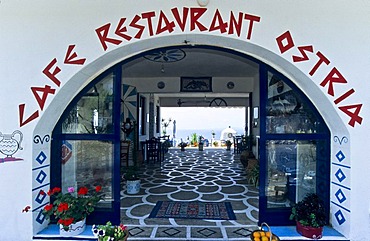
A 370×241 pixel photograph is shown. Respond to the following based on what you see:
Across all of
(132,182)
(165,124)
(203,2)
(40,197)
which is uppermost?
(203,2)

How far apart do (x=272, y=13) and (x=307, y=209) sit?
2258 millimetres

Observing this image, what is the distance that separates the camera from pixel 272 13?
2877 mm

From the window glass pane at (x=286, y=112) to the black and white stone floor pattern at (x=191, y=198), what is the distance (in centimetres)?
136

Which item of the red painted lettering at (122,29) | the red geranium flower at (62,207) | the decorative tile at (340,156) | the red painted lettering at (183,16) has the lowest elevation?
the red geranium flower at (62,207)

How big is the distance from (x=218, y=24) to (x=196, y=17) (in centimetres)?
26

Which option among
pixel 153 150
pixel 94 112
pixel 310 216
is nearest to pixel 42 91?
pixel 94 112

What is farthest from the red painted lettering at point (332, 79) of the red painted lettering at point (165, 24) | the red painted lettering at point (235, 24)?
the red painted lettering at point (165, 24)

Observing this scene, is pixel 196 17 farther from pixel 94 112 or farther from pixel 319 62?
pixel 94 112

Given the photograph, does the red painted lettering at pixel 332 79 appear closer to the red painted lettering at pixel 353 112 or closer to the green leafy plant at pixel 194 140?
the red painted lettering at pixel 353 112

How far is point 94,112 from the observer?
3.42 meters

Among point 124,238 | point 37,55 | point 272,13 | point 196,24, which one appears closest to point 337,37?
point 272,13

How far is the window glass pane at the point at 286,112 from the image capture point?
332cm

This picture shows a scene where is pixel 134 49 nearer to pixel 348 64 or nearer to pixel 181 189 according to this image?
pixel 348 64

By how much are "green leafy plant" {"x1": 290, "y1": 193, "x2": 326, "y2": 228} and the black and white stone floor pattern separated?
587mm
